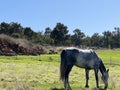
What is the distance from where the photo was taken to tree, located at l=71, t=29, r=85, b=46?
549 feet

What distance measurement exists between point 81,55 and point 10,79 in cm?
517

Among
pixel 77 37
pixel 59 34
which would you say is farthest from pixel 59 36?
pixel 77 37

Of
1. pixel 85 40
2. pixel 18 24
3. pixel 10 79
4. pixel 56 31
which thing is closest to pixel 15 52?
A: pixel 10 79

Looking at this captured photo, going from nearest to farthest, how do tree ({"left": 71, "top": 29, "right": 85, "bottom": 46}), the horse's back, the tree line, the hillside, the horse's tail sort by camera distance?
the horse's tail → the horse's back → the hillside → the tree line → tree ({"left": 71, "top": 29, "right": 85, "bottom": 46})

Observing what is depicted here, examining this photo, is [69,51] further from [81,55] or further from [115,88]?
[115,88]

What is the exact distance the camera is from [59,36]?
13375 cm

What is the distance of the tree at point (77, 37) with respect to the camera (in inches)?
6593

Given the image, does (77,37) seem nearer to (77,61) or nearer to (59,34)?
(59,34)

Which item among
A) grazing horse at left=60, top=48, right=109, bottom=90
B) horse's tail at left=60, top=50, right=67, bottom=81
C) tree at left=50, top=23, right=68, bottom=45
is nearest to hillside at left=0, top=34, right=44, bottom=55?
grazing horse at left=60, top=48, right=109, bottom=90

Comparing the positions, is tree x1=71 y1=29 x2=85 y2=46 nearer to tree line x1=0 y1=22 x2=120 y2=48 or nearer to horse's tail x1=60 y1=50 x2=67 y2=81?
tree line x1=0 y1=22 x2=120 y2=48

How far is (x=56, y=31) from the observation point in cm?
13350

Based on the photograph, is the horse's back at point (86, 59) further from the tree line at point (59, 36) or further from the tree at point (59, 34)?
the tree at point (59, 34)

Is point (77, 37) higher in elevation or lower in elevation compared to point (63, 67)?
higher

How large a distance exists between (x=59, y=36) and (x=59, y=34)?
91 cm
